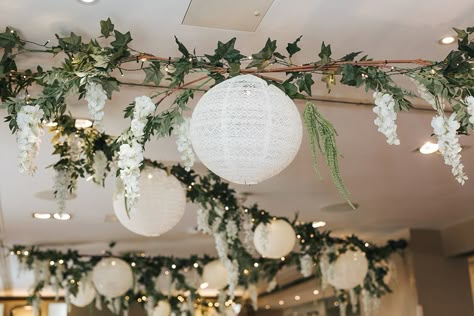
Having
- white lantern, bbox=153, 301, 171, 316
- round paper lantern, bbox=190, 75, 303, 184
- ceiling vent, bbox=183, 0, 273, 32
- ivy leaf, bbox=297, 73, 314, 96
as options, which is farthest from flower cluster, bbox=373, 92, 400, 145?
white lantern, bbox=153, 301, 171, 316

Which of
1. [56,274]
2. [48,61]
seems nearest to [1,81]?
[48,61]

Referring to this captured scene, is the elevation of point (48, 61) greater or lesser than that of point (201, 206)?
greater

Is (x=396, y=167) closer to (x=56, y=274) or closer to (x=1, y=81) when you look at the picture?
(x=1, y=81)

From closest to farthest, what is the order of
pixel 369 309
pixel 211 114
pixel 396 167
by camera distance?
pixel 211 114, pixel 396 167, pixel 369 309

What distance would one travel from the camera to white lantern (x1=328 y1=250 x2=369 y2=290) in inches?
275

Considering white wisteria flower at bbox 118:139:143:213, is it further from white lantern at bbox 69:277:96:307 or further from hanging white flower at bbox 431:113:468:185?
white lantern at bbox 69:277:96:307

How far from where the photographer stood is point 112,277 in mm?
6648

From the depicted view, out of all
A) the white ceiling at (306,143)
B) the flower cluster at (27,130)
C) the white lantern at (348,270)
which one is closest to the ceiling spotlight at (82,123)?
the white ceiling at (306,143)

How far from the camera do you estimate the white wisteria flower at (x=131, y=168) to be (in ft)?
8.52

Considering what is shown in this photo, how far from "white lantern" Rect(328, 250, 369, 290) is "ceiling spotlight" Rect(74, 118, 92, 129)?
3.60 meters

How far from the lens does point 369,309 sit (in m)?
8.26

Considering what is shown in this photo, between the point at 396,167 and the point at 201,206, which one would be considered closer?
the point at 201,206

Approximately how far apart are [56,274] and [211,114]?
6.48 m

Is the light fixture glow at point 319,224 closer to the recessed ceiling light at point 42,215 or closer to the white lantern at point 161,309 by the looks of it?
the white lantern at point 161,309
